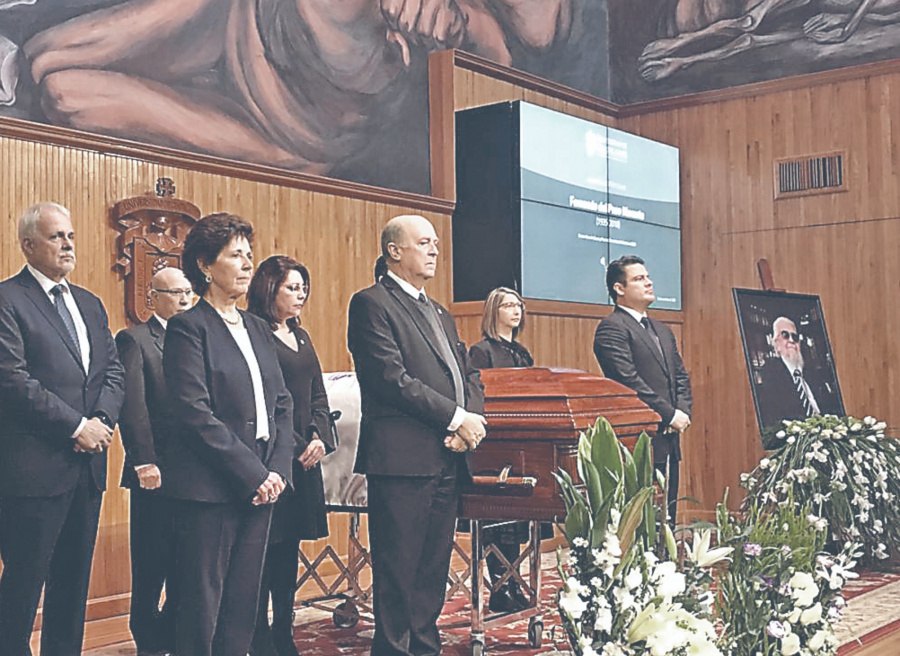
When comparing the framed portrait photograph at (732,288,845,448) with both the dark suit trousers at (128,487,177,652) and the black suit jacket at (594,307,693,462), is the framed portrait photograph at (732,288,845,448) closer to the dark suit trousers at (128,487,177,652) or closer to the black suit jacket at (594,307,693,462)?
the black suit jacket at (594,307,693,462)

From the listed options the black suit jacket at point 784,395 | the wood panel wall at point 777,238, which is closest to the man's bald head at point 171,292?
the black suit jacket at point 784,395

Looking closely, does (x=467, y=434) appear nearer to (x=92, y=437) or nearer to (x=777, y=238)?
(x=92, y=437)

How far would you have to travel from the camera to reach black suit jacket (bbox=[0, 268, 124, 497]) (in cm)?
373

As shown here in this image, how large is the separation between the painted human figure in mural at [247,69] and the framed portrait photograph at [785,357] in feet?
8.37

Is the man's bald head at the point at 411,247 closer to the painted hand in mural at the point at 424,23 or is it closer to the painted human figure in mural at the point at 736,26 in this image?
the painted hand in mural at the point at 424,23

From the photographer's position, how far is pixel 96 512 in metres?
3.90

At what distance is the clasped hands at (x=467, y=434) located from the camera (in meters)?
3.96

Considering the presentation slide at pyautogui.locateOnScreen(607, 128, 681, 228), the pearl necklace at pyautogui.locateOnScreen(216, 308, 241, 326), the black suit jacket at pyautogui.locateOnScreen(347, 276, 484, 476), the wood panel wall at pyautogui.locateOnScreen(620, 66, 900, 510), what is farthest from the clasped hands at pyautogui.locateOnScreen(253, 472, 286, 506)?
the wood panel wall at pyautogui.locateOnScreen(620, 66, 900, 510)

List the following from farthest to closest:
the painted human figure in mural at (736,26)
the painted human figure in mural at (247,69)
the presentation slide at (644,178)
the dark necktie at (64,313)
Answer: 1. the painted human figure in mural at (736,26)
2. the presentation slide at (644,178)
3. the painted human figure in mural at (247,69)
4. the dark necktie at (64,313)

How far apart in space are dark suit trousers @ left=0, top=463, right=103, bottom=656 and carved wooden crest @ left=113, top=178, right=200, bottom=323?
75.2 inches

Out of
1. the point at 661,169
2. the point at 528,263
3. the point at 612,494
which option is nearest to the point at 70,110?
the point at 528,263

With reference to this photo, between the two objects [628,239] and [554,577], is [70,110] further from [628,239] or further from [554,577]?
[628,239]

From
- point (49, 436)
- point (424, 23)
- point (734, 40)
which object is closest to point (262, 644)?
point (49, 436)

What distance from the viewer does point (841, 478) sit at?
647 centimetres
